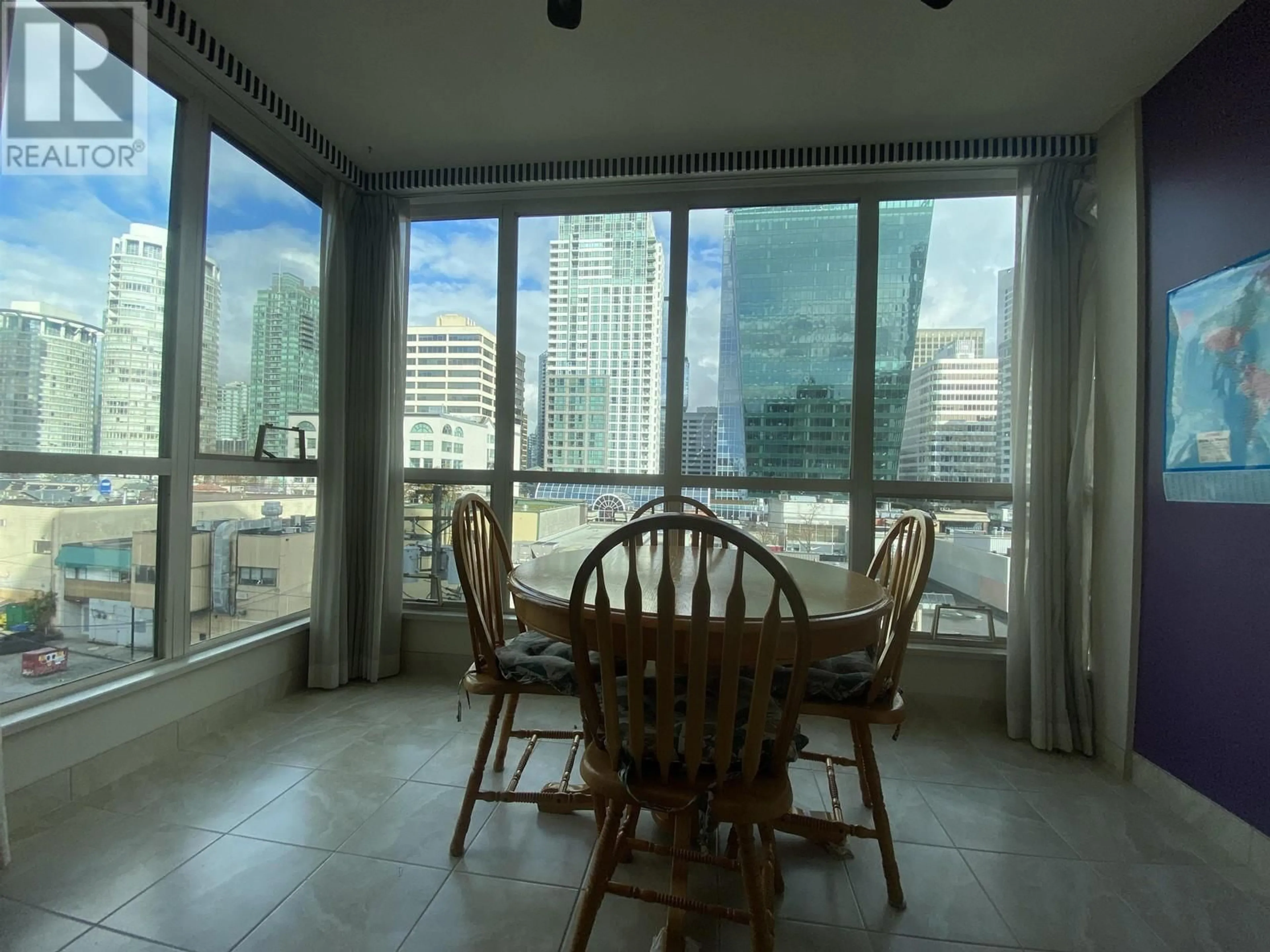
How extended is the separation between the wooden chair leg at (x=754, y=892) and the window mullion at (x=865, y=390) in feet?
5.51

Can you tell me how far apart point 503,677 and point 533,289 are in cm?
201

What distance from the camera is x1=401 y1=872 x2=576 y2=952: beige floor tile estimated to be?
1.15 meters

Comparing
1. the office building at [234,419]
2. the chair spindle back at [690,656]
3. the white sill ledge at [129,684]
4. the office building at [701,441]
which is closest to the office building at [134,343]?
the office building at [234,419]

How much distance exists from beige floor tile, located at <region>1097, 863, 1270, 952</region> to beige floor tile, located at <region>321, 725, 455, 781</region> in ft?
6.64

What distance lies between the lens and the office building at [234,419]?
2.16 m

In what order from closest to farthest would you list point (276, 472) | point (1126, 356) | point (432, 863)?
point (432, 863), point (1126, 356), point (276, 472)

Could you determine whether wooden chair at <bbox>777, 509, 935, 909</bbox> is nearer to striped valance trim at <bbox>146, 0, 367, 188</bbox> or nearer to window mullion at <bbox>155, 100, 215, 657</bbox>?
window mullion at <bbox>155, 100, 215, 657</bbox>

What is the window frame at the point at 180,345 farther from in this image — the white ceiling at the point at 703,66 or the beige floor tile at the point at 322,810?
the beige floor tile at the point at 322,810

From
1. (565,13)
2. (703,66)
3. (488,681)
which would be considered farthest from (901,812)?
(703,66)

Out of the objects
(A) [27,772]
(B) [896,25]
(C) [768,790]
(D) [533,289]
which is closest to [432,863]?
(C) [768,790]

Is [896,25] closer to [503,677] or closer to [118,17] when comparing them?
[503,677]

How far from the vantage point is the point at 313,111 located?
223cm

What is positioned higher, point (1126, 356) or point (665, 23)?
point (665, 23)

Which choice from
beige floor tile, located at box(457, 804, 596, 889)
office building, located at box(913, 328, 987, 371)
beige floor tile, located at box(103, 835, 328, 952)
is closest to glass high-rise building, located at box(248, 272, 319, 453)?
beige floor tile, located at box(103, 835, 328, 952)
